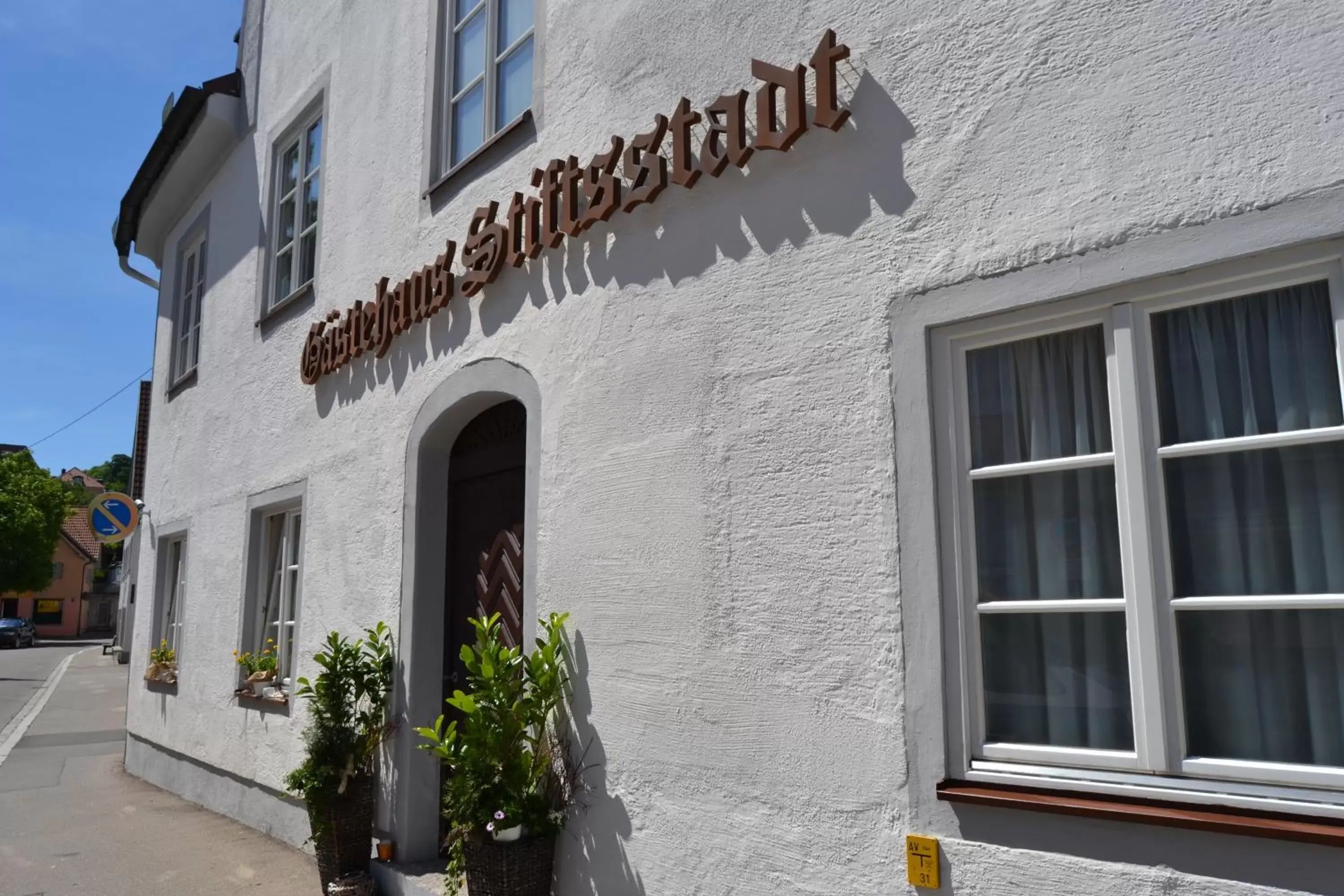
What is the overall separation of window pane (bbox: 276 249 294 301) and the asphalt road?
32.4 feet

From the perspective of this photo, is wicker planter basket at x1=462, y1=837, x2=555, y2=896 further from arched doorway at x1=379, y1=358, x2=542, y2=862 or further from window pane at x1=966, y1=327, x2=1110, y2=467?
window pane at x1=966, y1=327, x2=1110, y2=467

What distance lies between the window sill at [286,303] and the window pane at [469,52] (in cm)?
208

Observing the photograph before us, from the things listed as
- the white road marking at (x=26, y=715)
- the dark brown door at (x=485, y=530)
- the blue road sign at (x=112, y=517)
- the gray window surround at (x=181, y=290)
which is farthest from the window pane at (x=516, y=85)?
the white road marking at (x=26, y=715)

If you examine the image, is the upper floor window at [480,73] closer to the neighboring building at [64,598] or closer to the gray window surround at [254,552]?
the gray window surround at [254,552]

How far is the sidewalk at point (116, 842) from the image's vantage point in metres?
6.36

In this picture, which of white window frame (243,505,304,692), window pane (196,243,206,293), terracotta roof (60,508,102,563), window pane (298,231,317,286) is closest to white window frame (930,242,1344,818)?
white window frame (243,505,304,692)

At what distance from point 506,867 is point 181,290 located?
30.0 feet

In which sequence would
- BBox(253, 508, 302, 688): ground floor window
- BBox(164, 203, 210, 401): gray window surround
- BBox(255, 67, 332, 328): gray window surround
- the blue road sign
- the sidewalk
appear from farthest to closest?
the blue road sign < BBox(164, 203, 210, 401): gray window surround < BBox(253, 508, 302, 688): ground floor window < BBox(255, 67, 332, 328): gray window surround < the sidewalk

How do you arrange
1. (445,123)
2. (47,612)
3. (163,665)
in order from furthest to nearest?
(47,612) → (163,665) → (445,123)

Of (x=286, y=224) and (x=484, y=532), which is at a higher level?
(x=286, y=224)

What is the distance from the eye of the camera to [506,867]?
14.4 ft

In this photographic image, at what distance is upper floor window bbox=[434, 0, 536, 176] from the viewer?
5922 millimetres

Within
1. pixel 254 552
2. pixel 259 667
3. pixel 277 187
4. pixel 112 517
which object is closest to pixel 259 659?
pixel 259 667

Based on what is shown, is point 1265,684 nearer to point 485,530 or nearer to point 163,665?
point 485,530
